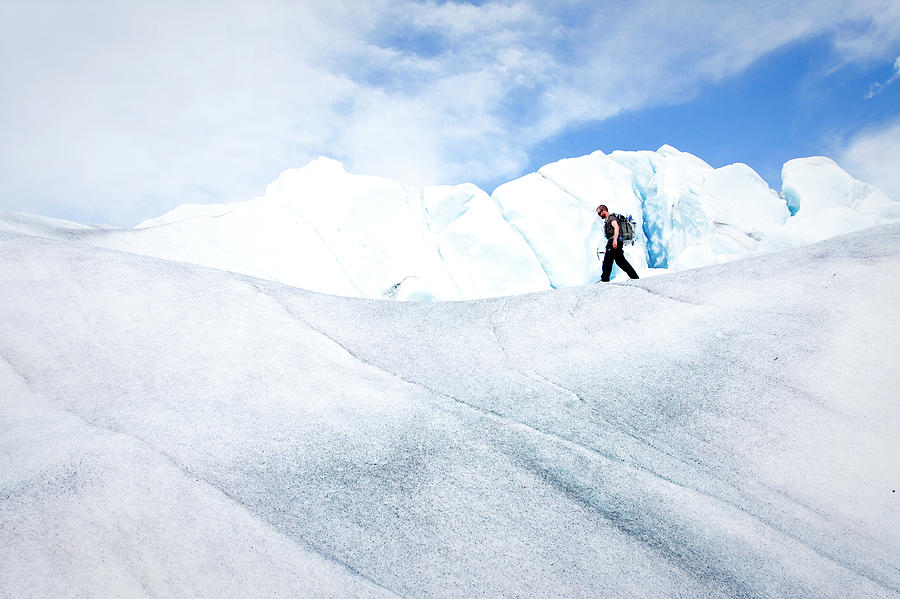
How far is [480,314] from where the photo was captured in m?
4.46

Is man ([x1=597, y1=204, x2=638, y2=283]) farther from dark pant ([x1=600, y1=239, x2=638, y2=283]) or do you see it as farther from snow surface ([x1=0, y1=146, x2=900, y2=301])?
snow surface ([x1=0, y1=146, x2=900, y2=301])

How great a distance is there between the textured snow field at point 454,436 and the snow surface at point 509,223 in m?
9.08

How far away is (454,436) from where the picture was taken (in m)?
2.77

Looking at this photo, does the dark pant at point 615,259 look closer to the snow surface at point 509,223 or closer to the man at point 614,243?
the man at point 614,243

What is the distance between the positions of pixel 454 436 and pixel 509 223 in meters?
14.7

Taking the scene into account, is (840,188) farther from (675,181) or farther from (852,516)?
(852,516)

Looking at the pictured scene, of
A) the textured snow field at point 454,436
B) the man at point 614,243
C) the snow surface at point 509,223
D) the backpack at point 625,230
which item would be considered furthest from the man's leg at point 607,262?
the snow surface at point 509,223

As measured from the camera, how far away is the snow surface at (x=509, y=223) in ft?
43.5

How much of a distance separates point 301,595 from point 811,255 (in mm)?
4552

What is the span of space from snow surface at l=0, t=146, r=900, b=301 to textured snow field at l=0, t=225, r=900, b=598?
9080 millimetres

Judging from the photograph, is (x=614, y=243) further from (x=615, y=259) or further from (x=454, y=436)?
(x=454, y=436)

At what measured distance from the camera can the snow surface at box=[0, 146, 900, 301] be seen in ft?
43.5

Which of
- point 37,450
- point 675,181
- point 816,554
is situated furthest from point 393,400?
point 675,181

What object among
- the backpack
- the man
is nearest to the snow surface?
the man
